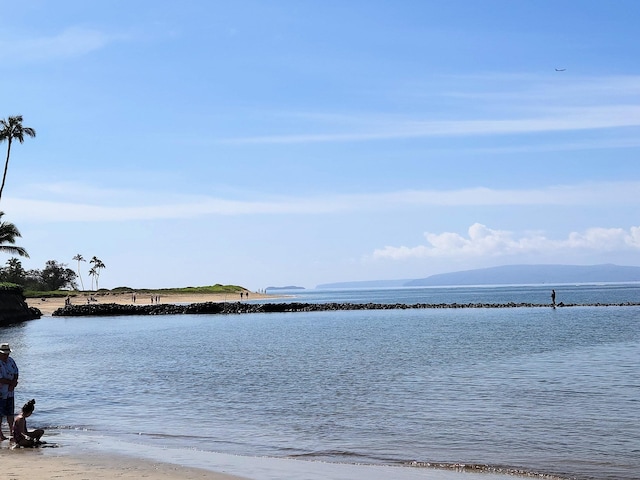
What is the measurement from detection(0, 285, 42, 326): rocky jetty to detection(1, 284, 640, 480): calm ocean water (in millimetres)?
33762

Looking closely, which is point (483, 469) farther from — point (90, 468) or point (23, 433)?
point (23, 433)

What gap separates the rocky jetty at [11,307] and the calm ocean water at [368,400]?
33762 millimetres

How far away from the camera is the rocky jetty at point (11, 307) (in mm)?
82600

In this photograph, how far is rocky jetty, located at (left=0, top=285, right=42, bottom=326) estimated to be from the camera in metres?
82.6

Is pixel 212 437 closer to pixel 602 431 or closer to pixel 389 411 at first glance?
pixel 389 411

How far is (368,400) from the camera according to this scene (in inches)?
1027

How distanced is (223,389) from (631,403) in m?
16.2

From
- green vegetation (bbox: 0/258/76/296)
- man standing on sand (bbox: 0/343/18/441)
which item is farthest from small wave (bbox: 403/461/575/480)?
green vegetation (bbox: 0/258/76/296)

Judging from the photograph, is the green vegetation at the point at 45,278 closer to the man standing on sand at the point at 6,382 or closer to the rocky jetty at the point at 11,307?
the rocky jetty at the point at 11,307

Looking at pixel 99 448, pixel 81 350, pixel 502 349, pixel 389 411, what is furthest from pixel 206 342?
pixel 99 448

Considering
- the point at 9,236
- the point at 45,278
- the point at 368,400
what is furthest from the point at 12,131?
the point at 45,278

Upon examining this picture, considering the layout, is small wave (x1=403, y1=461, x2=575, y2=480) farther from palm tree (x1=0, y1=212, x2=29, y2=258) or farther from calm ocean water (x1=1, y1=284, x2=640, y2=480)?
palm tree (x1=0, y1=212, x2=29, y2=258)

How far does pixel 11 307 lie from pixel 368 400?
72.6 metres

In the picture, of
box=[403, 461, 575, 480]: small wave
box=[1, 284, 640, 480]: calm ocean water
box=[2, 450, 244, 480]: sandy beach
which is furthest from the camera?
box=[1, 284, 640, 480]: calm ocean water
